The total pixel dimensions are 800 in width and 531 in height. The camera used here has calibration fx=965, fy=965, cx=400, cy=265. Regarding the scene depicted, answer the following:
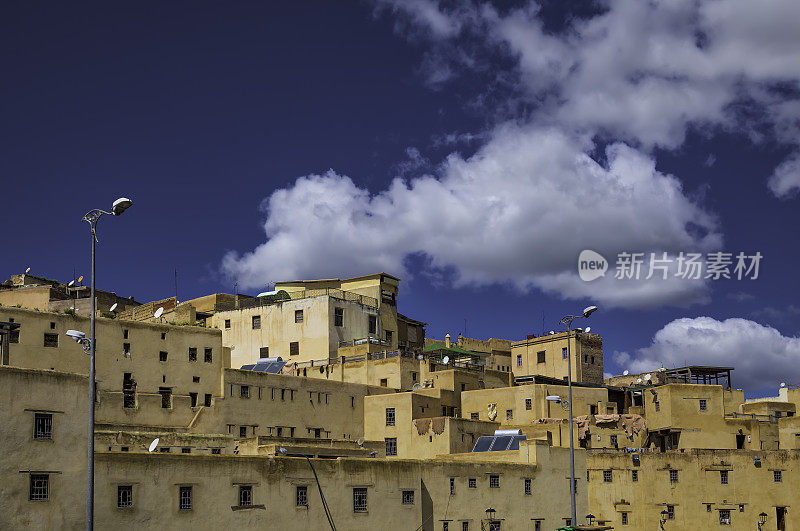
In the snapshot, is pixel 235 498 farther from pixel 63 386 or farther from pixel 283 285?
pixel 283 285

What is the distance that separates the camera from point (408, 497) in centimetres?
4962

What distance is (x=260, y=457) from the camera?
43281 millimetres

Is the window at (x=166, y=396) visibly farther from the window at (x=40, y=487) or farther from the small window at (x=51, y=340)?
the window at (x=40, y=487)

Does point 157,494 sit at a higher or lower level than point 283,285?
lower

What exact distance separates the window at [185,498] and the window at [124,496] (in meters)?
2.22

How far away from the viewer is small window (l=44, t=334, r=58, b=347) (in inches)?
2231

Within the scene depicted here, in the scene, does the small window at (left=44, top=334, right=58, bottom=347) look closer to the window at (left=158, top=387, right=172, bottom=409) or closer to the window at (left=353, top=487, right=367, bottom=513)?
the window at (left=158, top=387, right=172, bottom=409)

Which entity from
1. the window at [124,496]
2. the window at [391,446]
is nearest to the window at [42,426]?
the window at [124,496]

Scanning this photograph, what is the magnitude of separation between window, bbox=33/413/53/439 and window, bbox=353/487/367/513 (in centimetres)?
1689

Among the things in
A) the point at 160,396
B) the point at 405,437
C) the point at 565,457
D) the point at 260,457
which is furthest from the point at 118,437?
the point at 565,457

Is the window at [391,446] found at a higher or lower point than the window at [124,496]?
higher

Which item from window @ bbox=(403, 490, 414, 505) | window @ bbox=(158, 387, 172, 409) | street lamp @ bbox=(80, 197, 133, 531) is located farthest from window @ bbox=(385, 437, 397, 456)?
street lamp @ bbox=(80, 197, 133, 531)

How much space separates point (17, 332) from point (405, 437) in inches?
1011

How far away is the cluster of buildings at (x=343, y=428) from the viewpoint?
127ft
